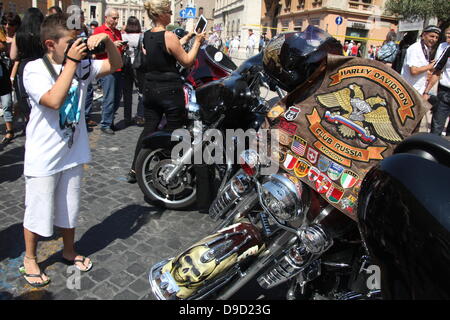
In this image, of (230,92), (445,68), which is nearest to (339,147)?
(230,92)

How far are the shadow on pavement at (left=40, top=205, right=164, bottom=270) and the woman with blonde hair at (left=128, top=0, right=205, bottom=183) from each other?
0.73 meters

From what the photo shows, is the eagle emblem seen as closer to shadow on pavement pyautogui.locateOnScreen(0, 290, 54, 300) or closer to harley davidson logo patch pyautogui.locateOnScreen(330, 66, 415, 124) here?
harley davidson logo patch pyautogui.locateOnScreen(330, 66, 415, 124)

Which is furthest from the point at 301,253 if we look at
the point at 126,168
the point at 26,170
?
the point at 126,168

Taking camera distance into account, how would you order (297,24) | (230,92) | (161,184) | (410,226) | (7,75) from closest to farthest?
(410,226), (230,92), (161,184), (7,75), (297,24)

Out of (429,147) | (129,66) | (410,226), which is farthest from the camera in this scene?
(129,66)

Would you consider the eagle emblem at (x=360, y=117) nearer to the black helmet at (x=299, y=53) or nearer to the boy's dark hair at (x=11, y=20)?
the black helmet at (x=299, y=53)

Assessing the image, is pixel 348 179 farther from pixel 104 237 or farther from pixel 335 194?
pixel 104 237

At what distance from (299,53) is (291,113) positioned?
0.32m

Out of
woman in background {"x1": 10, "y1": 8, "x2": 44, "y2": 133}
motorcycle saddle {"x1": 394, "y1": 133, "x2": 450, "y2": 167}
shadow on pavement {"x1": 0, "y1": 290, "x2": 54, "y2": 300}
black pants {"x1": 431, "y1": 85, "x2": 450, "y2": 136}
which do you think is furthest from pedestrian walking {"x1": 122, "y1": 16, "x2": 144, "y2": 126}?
motorcycle saddle {"x1": 394, "y1": 133, "x2": 450, "y2": 167}

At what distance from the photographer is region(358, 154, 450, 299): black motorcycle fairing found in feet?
2.78

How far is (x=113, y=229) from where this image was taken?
3250 mm

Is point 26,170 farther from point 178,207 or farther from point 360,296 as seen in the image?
point 360,296

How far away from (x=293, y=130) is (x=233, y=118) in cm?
85

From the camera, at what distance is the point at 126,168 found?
476 centimetres
